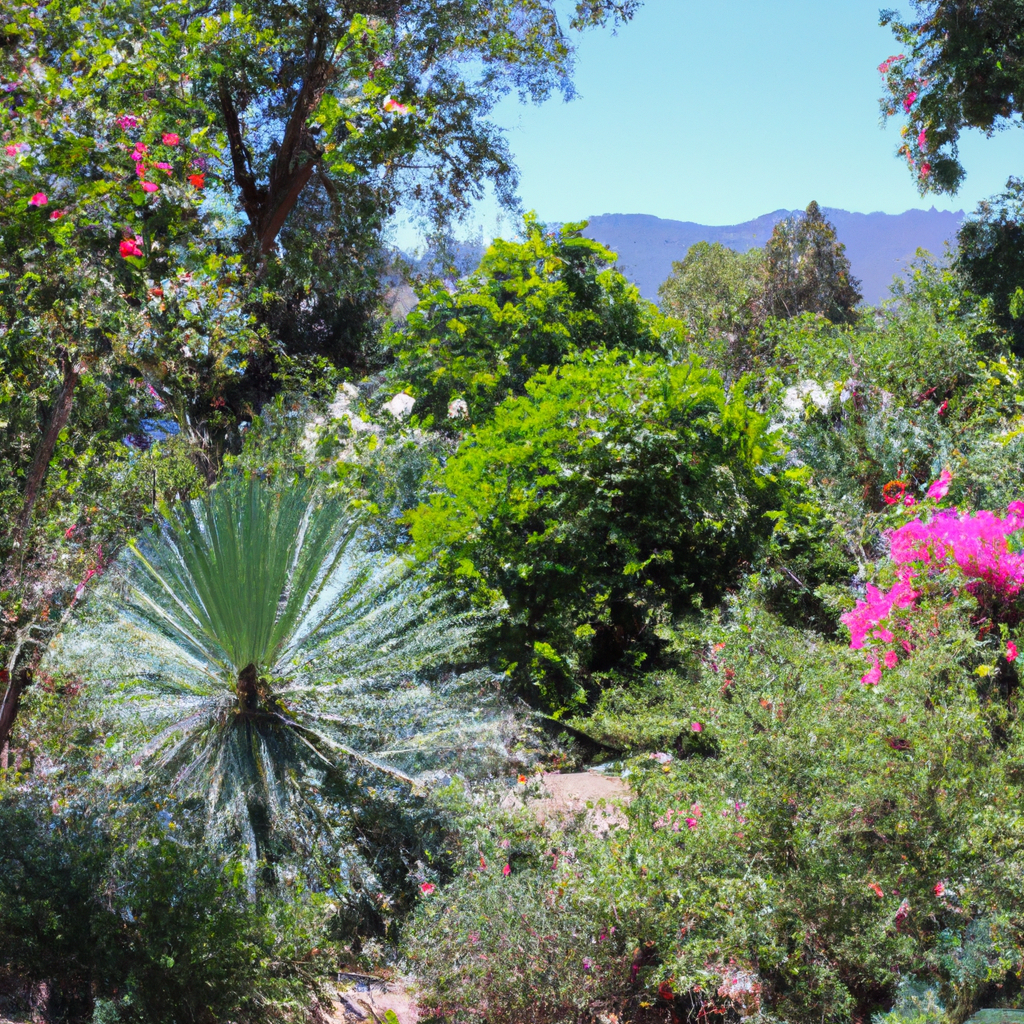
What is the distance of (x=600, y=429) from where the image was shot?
515 centimetres

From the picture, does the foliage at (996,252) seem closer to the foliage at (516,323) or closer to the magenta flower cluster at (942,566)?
the foliage at (516,323)

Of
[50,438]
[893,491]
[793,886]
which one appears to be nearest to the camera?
[793,886]

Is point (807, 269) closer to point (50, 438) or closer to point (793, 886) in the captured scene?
point (50, 438)

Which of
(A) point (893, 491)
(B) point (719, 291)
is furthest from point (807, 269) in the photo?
(A) point (893, 491)

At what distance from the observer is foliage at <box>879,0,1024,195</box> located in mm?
8562

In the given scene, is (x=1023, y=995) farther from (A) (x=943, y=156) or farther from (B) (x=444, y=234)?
(A) (x=943, y=156)

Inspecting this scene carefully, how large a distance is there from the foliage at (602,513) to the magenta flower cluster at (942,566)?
4.79ft

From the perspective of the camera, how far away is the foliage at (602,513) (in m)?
4.88

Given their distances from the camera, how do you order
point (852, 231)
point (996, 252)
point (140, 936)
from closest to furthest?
1. point (140, 936)
2. point (996, 252)
3. point (852, 231)

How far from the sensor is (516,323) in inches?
306

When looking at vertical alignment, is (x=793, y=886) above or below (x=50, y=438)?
below

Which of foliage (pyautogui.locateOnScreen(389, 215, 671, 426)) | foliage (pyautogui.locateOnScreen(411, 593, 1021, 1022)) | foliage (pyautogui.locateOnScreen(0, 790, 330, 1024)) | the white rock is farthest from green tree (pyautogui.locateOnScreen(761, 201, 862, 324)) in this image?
foliage (pyautogui.locateOnScreen(0, 790, 330, 1024))

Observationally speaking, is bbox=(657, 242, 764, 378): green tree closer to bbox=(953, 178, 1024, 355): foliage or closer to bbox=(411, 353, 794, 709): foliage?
bbox=(953, 178, 1024, 355): foliage

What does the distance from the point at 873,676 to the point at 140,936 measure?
95.8 inches
